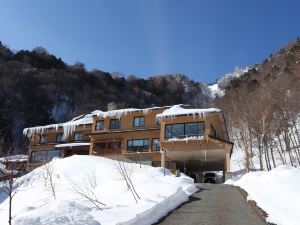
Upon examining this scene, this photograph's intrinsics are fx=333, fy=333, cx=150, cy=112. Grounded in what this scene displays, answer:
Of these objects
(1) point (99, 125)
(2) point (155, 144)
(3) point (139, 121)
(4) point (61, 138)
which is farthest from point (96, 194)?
(4) point (61, 138)

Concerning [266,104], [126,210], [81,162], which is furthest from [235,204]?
[266,104]

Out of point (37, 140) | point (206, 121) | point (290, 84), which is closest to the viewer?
point (206, 121)

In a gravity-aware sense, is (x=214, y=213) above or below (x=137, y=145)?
below

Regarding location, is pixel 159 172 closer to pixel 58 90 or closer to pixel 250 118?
pixel 250 118

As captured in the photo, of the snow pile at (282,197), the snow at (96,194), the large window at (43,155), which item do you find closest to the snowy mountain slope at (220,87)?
the large window at (43,155)

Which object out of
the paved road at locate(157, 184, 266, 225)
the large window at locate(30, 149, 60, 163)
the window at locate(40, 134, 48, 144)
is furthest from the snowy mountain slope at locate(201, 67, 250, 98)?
the paved road at locate(157, 184, 266, 225)

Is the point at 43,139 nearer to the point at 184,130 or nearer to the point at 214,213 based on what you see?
the point at 184,130

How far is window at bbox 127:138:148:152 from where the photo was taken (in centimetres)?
3641

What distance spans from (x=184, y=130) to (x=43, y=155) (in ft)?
75.6

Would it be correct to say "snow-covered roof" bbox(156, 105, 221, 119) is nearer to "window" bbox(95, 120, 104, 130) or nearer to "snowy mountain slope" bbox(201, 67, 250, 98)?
"window" bbox(95, 120, 104, 130)

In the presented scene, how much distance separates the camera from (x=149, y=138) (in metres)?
36.7

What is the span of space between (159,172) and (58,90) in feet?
147

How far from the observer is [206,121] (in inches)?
1236

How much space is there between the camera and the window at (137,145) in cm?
3641
